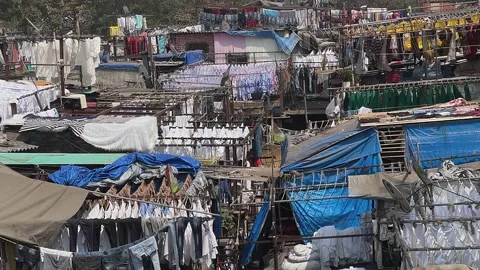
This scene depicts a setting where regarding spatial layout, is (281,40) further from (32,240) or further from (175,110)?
(32,240)

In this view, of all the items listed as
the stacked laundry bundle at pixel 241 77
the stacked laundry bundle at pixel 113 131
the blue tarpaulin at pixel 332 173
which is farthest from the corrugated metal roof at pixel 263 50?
the blue tarpaulin at pixel 332 173

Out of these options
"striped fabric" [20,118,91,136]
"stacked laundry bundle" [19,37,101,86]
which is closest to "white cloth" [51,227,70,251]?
"striped fabric" [20,118,91,136]

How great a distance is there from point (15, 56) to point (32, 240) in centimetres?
1599

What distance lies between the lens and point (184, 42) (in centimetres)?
3556

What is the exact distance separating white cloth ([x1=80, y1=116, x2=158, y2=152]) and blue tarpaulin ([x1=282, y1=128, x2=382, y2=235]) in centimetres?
306

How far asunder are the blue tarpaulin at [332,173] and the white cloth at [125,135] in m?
3.06

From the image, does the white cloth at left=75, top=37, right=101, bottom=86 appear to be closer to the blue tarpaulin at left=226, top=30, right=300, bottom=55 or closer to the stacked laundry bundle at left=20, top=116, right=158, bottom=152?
the stacked laundry bundle at left=20, top=116, right=158, bottom=152

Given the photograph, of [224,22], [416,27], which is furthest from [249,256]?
[224,22]

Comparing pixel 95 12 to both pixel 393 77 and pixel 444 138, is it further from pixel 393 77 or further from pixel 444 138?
pixel 444 138

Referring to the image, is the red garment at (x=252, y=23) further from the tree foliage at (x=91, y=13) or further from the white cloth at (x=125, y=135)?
the white cloth at (x=125, y=135)

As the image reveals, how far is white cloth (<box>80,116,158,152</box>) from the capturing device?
15742 millimetres

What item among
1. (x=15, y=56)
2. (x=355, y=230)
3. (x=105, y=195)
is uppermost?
(x=15, y=56)

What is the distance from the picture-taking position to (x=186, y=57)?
1282 inches

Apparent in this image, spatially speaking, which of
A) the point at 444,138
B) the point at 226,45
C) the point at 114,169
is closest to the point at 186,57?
the point at 226,45
